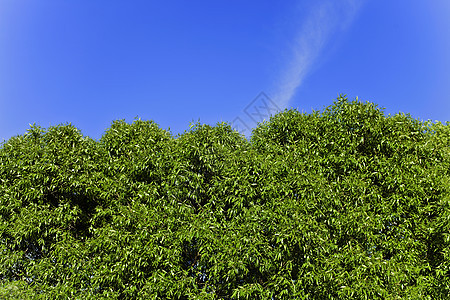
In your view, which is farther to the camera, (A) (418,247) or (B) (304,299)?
(A) (418,247)

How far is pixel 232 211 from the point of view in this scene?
11.7 m

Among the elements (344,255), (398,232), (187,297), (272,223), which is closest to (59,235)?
(187,297)

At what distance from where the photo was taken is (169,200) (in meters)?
12.2

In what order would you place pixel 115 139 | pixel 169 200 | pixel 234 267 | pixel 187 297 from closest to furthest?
pixel 234 267, pixel 187 297, pixel 169 200, pixel 115 139

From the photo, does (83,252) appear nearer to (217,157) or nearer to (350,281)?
(217,157)

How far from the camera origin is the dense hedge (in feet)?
36.0

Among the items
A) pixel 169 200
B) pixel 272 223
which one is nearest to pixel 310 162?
pixel 272 223

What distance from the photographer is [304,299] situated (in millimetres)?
10828

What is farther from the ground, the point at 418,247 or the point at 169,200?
the point at 169,200

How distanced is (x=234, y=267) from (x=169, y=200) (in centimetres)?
309

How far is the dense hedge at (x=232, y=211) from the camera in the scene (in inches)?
432

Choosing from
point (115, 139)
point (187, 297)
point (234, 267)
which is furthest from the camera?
point (115, 139)

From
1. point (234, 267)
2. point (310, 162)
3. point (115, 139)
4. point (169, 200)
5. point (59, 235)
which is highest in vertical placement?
point (115, 139)

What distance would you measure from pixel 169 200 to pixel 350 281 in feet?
19.5
